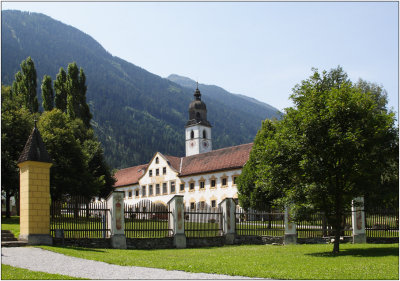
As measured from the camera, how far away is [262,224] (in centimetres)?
2777

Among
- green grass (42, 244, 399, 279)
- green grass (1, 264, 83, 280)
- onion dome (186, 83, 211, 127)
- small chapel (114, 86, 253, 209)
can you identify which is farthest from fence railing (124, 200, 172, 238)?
onion dome (186, 83, 211, 127)

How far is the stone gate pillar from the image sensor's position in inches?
792

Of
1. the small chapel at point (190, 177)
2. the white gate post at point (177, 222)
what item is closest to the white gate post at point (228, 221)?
the white gate post at point (177, 222)

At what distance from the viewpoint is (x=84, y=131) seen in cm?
5144

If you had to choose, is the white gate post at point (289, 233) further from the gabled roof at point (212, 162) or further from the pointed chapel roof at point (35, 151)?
the gabled roof at point (212, 162)

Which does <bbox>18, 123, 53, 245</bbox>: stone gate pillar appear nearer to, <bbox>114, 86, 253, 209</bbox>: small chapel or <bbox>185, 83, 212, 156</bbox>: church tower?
<bbox>114, 86, 253, 209</bbox>: small chapel

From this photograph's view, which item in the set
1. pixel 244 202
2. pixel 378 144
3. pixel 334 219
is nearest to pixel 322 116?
pixel 378 144

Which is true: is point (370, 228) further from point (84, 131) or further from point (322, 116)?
point (84, 131)

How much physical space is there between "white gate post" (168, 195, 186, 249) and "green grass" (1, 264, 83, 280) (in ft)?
40.2

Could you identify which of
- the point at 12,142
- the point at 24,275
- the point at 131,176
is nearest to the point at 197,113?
the point at 131,176

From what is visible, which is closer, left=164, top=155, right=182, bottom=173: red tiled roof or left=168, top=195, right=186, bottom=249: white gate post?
left=168, top=195, right=186, bottom=249: white gate post

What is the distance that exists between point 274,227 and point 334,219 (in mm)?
6780

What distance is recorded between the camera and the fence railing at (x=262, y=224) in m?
27.5

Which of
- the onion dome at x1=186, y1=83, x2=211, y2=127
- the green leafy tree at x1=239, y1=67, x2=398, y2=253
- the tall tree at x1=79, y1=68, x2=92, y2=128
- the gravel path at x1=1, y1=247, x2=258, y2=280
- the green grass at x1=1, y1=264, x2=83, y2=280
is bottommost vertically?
the gravel path at x1=1, y1=247, x2=258, y2=280
